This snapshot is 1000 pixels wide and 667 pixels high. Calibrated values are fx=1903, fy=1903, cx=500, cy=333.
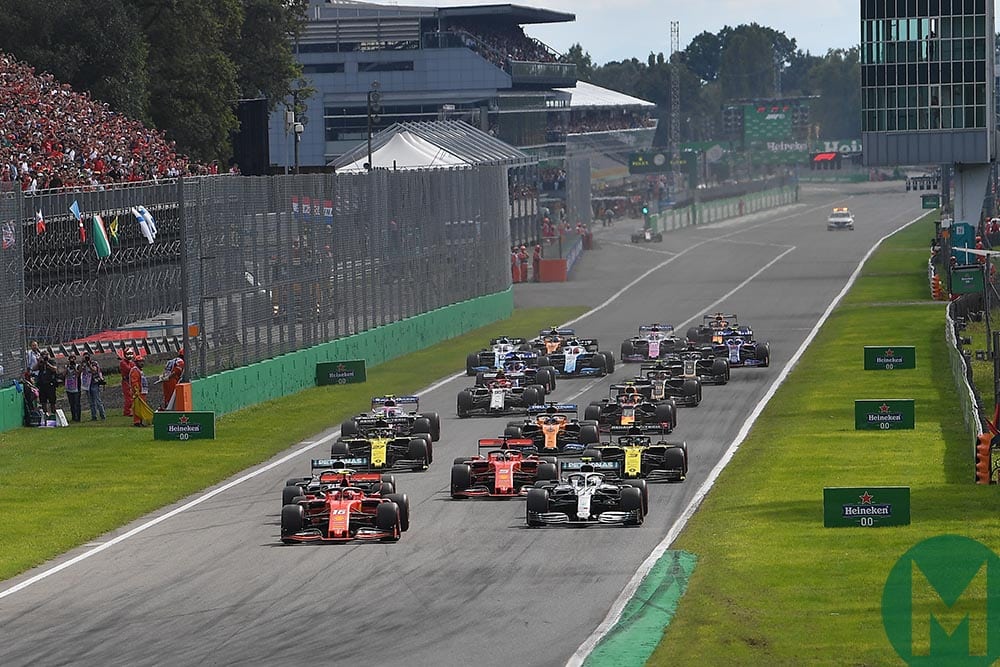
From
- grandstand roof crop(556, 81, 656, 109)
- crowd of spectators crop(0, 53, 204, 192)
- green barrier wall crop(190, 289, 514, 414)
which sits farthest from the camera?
grandstand roof crop(556, 81, 656, 109)

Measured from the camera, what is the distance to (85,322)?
4828cm

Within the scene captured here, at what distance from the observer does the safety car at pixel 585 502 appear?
27.1 m

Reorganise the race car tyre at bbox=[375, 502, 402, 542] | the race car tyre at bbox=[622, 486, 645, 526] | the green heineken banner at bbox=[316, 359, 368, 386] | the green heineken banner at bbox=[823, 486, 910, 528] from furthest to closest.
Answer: the green heineken banner at bbox=[316, 359, 368, 386]
the race car tyre at bbox=[622, 486, 645, 526]
the race car tyre at bbox=[375, 502, 402, 542]
the green heineken banner at bbox=[823, 486, 910, 528]

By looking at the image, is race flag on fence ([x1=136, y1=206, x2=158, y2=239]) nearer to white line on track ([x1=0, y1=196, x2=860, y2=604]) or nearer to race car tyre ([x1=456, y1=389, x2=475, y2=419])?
white line on track ([x1=0, y1=196, x2=860, y2=604])

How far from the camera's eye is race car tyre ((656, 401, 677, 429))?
3709 centimetres

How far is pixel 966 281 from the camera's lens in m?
57.8

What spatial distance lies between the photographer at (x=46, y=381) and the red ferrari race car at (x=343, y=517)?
16.6 metres

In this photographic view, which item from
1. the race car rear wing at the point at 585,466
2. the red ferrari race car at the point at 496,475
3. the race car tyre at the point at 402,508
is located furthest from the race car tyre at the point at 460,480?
the race car tyre at the point at 402,508

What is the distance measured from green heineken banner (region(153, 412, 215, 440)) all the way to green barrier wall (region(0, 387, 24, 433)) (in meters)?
3.99

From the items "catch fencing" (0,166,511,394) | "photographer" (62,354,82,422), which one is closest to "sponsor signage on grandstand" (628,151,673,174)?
"catch fencing" (0,166,511,394)

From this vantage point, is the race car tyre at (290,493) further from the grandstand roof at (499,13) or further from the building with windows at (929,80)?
the grandstand roof at (499,13)

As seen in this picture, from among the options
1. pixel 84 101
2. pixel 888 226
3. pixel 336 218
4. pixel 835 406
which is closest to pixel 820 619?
pixel 835 406

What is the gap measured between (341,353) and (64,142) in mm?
13017

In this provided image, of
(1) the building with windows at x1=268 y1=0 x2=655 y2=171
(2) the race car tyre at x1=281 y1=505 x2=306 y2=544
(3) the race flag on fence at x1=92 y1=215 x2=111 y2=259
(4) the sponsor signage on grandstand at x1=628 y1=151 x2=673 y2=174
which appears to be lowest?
(2) the race car tyre at x1=281 y1=505 x2=306 y2=544
